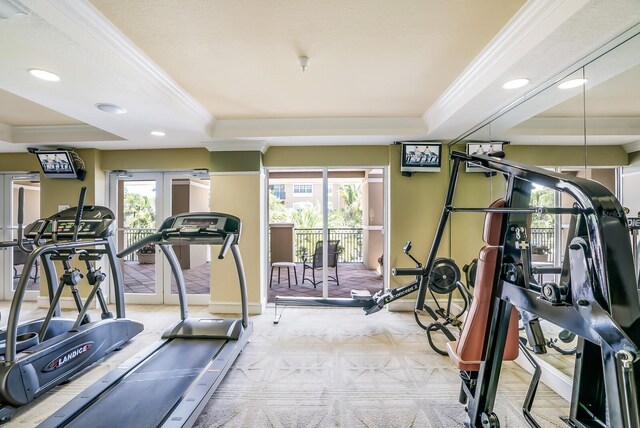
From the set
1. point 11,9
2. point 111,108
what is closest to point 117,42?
point 11,9

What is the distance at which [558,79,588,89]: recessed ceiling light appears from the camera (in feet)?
7.05

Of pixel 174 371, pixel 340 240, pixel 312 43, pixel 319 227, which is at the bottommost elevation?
pixel 174 371

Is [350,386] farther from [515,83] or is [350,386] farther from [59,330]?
[59,330]

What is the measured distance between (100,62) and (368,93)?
239cm

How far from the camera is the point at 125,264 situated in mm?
5387

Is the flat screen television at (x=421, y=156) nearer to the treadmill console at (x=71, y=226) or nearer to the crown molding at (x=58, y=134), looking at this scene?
the treadmill console at (x=71, y=226)

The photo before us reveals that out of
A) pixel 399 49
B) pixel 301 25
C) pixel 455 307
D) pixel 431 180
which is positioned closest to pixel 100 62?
pixel 301 25

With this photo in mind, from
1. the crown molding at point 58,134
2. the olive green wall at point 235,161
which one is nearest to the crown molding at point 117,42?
the olive green wall at point 235,161

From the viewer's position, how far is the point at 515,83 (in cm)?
245

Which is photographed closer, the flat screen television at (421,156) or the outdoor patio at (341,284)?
the flat screen television at (421,156)

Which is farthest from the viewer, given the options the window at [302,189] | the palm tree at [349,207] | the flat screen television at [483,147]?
the window at [302,189]

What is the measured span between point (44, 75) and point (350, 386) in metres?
3.60

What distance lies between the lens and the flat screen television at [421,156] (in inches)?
168

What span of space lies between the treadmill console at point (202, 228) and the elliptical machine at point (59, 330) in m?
0.74
